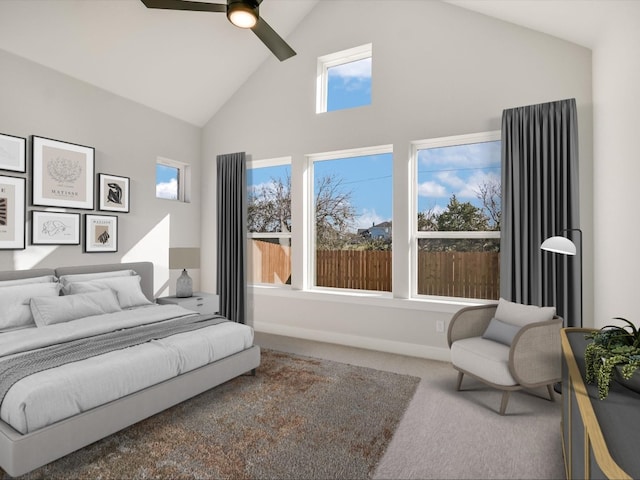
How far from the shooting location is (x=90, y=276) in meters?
3.68

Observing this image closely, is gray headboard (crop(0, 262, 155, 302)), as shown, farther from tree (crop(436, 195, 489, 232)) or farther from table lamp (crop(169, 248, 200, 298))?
tree (crop(436, 195, 489, 232))

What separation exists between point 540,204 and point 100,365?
360cm

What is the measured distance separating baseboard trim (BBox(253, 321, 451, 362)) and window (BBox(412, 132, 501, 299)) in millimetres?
610

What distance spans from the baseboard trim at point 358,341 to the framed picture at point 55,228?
7.88 ft

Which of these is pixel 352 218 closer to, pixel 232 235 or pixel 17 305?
pixel 232 235

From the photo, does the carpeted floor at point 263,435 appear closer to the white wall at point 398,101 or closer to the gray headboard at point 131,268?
the white wall at point 398,101

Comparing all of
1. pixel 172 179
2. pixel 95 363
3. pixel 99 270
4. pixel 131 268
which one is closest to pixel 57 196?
pixel 99 270

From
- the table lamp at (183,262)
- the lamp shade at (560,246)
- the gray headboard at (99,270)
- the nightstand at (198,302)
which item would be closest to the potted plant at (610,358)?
the lamp shade at (560,246)

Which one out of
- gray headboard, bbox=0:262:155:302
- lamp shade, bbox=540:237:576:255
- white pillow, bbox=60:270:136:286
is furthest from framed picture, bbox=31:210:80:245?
lamp shade, bbox=540:237:576:255

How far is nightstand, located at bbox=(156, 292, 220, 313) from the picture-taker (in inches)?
165

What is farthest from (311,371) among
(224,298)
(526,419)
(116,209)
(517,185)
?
(116,209)

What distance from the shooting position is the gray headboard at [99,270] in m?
3.26

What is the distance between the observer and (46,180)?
11.7 ft

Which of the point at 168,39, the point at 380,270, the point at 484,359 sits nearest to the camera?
the point at 484,359
